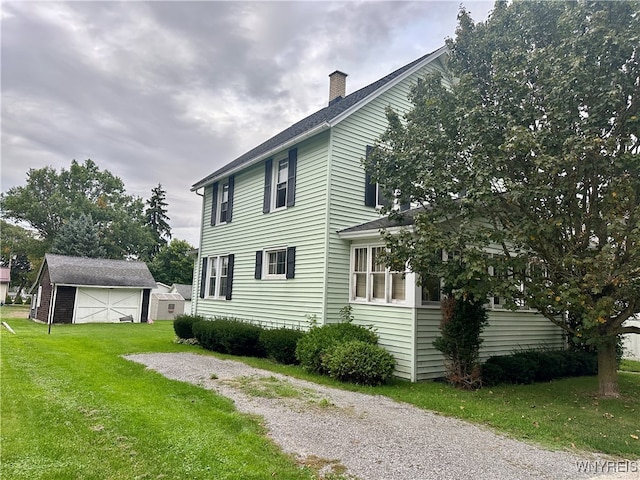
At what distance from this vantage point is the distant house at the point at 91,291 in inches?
970

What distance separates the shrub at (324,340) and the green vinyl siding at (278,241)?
1.24 meters

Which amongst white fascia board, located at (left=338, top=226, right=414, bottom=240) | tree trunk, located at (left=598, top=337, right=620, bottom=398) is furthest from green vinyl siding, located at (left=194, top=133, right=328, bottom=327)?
tree trunk, located at (left=598, top=337, right=620, bottom=398)

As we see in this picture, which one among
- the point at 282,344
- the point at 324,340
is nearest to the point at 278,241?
the point at 282,344

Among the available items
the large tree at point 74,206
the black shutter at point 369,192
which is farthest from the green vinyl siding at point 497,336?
the large tree at point 74,206

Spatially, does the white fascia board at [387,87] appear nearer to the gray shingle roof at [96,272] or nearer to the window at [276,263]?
the window at [276,263]

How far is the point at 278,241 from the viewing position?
1325cm

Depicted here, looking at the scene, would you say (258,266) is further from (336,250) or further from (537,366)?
(537,366)

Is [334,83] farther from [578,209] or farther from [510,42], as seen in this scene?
[578,209]

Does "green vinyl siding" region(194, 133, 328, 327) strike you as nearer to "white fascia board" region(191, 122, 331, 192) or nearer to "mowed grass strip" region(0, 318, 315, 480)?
"white fascia board" region(191, 122, 331, 192)

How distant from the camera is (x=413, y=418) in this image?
6508 millimetres

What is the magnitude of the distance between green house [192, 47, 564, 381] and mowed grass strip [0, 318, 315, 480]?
454 centimetres

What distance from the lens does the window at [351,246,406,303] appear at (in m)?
10.2

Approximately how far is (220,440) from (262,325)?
862 centimetres

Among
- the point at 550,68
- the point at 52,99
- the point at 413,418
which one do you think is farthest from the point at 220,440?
the point at 52,99
